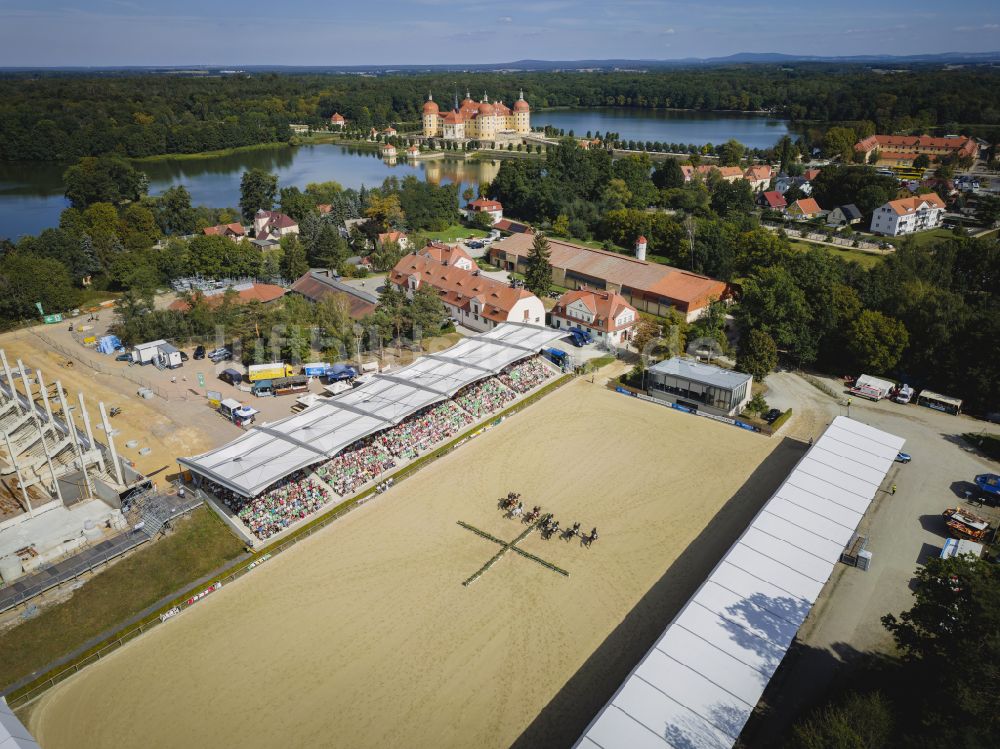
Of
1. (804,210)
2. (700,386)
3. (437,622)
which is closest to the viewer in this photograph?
(437,622)

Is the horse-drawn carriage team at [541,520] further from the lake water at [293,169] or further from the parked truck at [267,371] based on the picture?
the lake water at [293,169]

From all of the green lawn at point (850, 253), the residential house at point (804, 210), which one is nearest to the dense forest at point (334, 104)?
the residential house at point (804, 210)

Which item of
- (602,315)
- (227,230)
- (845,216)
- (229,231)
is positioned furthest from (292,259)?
(845,216)

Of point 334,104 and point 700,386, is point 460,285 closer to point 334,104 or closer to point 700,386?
point 700,386

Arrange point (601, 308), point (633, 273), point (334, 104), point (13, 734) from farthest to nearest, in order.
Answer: point (334, 104) → point (633, 273) → point (601, 308) → point (13, 734)

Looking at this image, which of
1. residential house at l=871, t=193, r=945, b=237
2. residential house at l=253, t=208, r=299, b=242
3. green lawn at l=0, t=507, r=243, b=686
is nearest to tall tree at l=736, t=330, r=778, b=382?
green lawn at l=0, t=507, r=243, b=686
